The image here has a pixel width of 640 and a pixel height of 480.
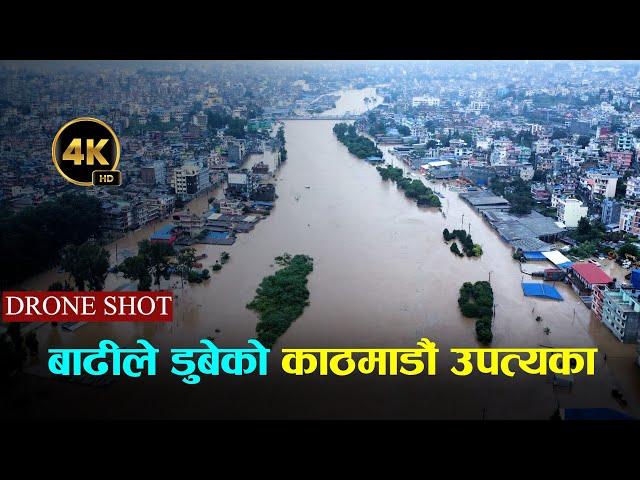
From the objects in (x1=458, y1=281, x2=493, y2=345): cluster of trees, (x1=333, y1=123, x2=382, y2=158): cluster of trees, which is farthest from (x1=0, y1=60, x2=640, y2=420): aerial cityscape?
(x1=333, y1=123, x2=382, y2=158): cluster of trees

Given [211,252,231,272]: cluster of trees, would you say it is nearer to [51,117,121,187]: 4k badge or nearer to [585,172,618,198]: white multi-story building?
[51,117,121,187]: 4k badge

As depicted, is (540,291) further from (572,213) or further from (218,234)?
(218,234)

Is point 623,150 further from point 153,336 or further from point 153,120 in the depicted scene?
point 153,336

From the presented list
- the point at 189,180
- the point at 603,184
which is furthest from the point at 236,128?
the point at 603,184

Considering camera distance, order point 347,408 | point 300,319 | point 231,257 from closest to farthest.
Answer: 1. point 347,408
2. point 300,319
3. point 231,257

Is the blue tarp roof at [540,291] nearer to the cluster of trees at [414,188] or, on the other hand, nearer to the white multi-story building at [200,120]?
the cluster of trees at [414,188]

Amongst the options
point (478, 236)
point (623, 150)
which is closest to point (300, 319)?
point (478, 236)
